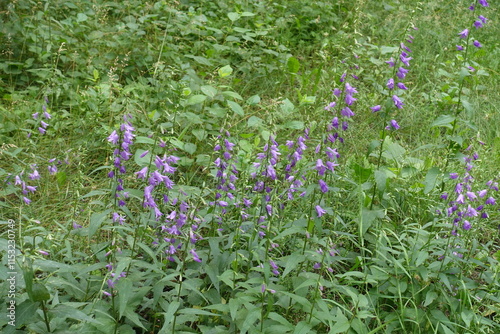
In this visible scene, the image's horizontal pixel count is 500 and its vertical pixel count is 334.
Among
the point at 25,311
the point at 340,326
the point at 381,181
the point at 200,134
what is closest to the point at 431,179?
the point at 381,181

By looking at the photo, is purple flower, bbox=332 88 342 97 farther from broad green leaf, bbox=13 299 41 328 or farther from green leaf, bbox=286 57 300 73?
green leaf, bbox=286 57 300 73

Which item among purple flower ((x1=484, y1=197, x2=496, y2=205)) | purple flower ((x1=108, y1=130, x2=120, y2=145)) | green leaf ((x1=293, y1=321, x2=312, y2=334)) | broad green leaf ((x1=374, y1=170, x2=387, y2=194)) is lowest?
green leaf ((x1=293, y1=321, x2=312, y2=334))

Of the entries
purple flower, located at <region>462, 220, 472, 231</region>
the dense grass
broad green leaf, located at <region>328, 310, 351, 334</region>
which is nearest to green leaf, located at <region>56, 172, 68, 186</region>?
the dense grass

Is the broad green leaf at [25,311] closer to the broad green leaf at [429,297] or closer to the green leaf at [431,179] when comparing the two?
the broad green leaf at [429,297]

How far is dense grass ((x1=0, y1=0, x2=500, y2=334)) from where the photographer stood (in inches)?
100.0

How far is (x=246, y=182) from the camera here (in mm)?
2904

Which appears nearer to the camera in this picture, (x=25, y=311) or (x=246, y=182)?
(x=25, y=311)

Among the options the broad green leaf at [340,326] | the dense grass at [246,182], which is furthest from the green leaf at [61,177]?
the broad green leaf at [340,326]

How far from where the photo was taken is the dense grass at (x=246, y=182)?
2539 mm

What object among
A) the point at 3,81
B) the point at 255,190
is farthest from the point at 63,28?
the point at 255,190

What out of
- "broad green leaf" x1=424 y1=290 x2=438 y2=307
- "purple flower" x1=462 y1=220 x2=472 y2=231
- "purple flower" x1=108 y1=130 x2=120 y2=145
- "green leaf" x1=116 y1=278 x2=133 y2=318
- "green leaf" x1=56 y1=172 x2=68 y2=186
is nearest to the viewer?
"green leaf" x1=116 y1=278 x2=133 y2=318

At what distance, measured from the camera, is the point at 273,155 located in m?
2.67

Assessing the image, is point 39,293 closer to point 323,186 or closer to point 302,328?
point 302,328

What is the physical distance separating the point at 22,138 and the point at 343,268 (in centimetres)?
286
